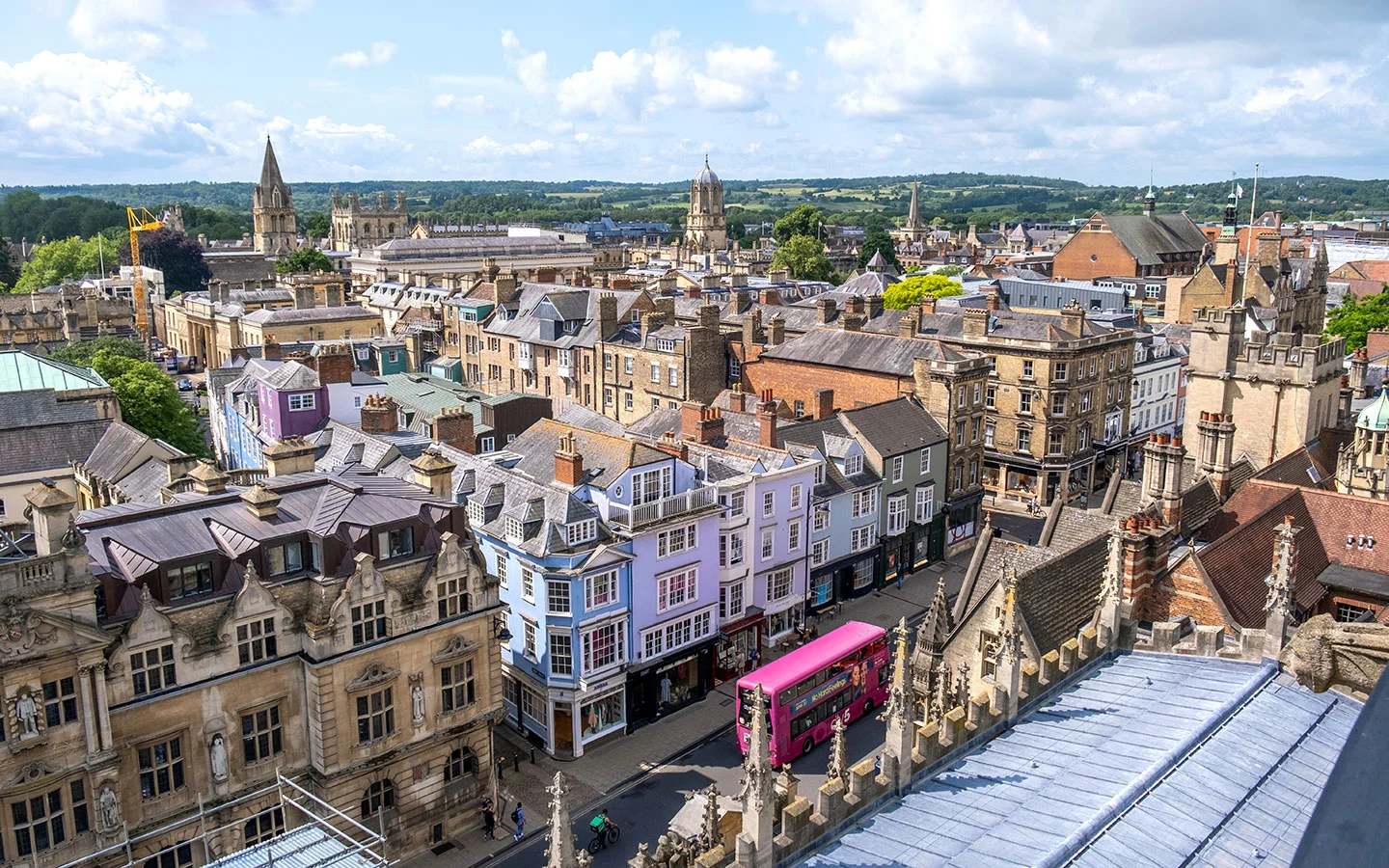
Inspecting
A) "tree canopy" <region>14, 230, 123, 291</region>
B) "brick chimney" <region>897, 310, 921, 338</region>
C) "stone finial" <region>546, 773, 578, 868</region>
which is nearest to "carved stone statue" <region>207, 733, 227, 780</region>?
"stone finial" <region>546, 773, 578, 868</region>

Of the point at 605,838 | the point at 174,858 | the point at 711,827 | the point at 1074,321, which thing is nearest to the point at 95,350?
the point at 174,858

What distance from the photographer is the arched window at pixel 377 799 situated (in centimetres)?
2844

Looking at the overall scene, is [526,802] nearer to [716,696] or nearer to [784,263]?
[716,696]

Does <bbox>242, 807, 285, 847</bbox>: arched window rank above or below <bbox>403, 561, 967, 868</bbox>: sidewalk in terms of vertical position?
above

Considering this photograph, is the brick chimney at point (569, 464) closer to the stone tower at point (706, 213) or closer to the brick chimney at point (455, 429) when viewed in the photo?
the brick chimney at point (455, 429)

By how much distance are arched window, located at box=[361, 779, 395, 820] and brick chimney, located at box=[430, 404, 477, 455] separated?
17.2 m

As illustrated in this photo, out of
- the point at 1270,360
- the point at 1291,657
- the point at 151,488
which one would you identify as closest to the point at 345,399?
the point at 151,488

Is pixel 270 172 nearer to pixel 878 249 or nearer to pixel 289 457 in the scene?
pixel 878 249

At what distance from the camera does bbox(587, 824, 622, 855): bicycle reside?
30.5 metres

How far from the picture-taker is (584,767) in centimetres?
3503

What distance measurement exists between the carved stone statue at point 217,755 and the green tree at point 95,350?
156 feet

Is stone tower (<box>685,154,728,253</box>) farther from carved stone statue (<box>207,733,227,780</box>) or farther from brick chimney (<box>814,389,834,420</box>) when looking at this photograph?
carved stone statue (<box>207,733,227,780</box>)

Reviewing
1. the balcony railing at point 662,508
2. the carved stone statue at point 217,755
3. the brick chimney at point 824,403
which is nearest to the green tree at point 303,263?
the brick chimney at point 824,403

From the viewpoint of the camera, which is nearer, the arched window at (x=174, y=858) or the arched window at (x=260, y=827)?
the arched window at (x=174, y=858)
